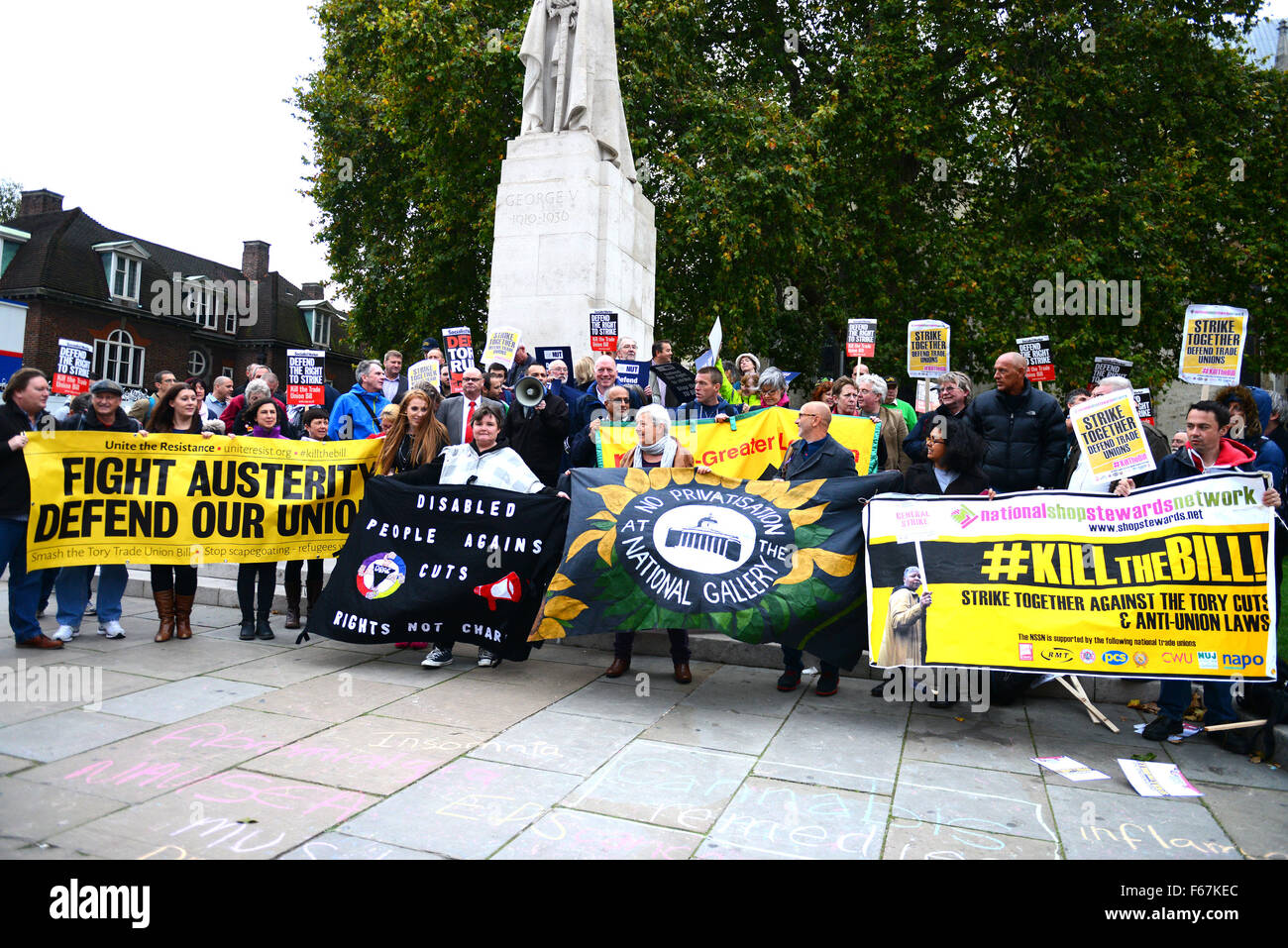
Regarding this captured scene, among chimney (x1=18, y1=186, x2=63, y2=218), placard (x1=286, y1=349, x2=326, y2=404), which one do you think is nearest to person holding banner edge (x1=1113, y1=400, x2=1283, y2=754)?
placard (x1=286, y1=349, x2=326, y2=404)

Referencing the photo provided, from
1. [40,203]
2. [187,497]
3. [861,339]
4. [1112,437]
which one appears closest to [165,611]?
[187,497]

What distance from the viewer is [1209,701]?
551 centimetres

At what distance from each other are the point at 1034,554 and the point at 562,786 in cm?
337

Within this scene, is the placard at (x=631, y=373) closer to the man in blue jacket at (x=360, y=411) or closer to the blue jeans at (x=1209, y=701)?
the man in blue jacket at (x=360, y=411)

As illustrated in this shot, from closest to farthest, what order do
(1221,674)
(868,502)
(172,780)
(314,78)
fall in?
(172,780)
(1221,674)
(868,502)
(314,78)

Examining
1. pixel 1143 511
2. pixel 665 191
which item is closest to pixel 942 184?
pixel 665 191

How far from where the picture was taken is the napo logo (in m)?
6.71

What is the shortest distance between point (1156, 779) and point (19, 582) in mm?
7963

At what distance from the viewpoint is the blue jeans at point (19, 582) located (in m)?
6.74

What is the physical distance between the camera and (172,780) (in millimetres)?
4176

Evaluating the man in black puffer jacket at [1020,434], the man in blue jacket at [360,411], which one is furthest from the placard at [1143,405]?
the man in blue jacket at [360,411]

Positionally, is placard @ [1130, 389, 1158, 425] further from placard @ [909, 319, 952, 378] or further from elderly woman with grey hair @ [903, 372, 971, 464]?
elderly woman with grey hair @ [903, 372, 971, 464]

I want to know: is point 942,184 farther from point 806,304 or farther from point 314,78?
point 314,78
